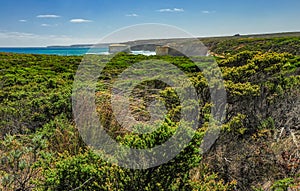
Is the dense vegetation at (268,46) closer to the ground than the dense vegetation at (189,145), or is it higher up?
higher up

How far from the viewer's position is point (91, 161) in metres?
2.80

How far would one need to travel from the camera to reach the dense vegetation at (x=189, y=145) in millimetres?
2543

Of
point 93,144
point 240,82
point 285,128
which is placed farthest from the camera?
point 240,82

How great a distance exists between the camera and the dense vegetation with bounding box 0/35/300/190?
8.34 feet

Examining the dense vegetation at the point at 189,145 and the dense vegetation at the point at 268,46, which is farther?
the dense vegetation at the point at 268,46

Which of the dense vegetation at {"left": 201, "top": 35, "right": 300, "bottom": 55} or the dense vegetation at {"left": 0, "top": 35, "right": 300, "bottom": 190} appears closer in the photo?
the dense vegetation at {"left": 0, "top": 35, "right": 300, "bottom": 190}

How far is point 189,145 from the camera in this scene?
8.22ft

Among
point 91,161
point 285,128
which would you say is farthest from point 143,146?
point 285,128

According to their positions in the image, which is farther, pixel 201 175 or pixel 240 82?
pixel 240 82

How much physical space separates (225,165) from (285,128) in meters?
1.42

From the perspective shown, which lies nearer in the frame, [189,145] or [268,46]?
[189,145]

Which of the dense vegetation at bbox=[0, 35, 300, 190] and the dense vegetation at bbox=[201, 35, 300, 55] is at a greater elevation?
the dense vegetation at bbox=[201, 35, 300, 55]

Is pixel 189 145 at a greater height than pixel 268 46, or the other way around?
pixel 268 46

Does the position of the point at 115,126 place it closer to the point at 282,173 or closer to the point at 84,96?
the point at 84,96
